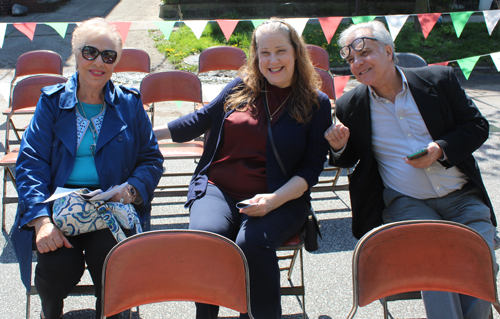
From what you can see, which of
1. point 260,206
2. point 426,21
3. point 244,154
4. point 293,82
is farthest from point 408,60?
point 260,206

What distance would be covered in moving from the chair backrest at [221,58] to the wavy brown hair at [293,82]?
272cm

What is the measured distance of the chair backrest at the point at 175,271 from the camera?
1696mm

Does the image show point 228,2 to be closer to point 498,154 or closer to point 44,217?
point 498,154

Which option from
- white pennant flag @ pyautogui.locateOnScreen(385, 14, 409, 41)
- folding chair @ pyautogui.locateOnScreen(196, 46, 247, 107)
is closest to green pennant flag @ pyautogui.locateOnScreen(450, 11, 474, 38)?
white pennant flag @ pyautogui.locateOnScreen(385, 14, 409, 41)

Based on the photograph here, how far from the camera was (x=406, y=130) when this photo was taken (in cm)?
245

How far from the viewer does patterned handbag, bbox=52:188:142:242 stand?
2.09m

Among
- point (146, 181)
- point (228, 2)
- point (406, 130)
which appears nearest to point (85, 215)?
point (146, 181)

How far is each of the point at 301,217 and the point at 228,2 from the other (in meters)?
11.4

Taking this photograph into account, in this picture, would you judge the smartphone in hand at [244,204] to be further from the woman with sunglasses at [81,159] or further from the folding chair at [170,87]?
the folding chair at [170,87]

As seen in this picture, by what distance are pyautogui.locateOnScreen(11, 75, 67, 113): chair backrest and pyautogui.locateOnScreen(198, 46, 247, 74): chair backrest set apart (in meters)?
1.83

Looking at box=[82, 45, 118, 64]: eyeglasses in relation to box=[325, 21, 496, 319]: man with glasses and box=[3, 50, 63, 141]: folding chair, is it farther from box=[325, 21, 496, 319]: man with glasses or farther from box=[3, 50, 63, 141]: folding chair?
box=[3, 50, 63, 141]: folding chair

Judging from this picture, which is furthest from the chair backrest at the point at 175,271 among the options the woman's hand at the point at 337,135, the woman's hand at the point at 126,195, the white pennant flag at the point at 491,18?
the white pennant flag at the point at 491,18

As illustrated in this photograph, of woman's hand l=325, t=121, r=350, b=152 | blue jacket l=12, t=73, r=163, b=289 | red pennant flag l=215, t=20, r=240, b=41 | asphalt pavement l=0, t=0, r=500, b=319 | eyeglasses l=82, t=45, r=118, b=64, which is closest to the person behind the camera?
blue jacket l=12, t=73, r=163, b=289

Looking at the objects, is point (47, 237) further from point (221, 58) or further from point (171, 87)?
point (221, 58)
